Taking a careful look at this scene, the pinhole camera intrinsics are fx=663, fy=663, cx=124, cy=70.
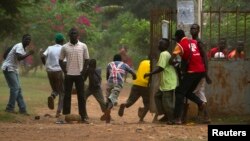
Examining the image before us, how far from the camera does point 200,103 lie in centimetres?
1277

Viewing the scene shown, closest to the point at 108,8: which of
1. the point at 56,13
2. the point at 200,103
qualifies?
the point at 56,13

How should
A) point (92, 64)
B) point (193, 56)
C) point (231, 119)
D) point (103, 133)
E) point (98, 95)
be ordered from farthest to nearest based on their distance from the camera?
point (98, 95) → point (92, 64) → point (231, 119) → point (193, 56) → point (103, 133)

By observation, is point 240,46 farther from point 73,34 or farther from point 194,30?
point 73,34

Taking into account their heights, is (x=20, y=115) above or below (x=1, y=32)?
below

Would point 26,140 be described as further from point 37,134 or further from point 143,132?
point 143,132

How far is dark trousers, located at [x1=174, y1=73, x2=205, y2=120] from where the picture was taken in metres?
12.6

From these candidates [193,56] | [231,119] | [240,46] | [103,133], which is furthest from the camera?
[240,46]

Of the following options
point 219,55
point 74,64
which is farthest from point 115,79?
point 219,55

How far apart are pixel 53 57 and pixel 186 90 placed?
13.2 feet

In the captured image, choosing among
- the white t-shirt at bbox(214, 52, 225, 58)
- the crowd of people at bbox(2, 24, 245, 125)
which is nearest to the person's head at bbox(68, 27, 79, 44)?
the crowd of people at bbox(2, 24, 245, 125)

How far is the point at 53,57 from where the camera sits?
1539 centimetres

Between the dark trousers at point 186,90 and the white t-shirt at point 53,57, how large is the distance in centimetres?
368

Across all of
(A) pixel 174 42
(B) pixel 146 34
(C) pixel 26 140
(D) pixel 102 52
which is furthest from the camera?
(D) pixel 102 52

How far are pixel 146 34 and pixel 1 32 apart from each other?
17009mm
